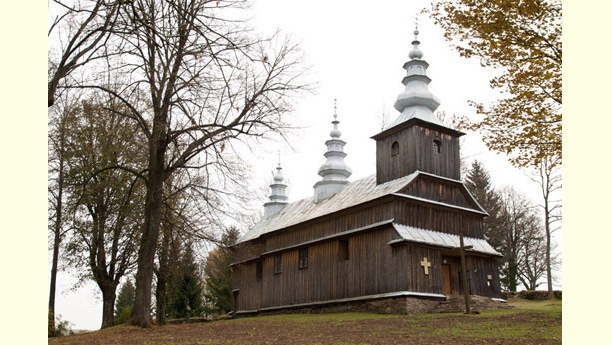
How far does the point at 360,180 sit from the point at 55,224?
16.0 meters

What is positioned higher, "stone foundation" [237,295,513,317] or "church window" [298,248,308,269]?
"church window" [298,248,308,269]

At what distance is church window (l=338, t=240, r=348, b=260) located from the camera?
28172 mm

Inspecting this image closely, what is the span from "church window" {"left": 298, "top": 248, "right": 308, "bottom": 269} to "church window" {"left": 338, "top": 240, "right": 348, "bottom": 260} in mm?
3101

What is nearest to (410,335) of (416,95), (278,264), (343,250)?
(343,250)

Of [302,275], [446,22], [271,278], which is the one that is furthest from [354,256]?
[446,22]

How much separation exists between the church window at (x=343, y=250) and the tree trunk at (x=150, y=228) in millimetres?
11092

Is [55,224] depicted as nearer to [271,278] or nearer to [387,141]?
[271,278]

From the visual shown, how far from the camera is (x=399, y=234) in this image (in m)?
24.2

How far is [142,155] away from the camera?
76.6 feet

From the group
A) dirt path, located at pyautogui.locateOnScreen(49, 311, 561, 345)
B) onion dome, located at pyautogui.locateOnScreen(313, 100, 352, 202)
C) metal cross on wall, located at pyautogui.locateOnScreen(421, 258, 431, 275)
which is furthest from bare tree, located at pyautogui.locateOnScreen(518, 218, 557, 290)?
dirt path, located at pyautogui.locateOnScreen(49, 311, 561, 345)

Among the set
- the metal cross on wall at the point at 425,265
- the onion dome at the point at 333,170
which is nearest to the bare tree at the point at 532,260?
the onion dome at the point at 333,170

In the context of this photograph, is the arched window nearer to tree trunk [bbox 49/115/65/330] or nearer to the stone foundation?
the stone foundation

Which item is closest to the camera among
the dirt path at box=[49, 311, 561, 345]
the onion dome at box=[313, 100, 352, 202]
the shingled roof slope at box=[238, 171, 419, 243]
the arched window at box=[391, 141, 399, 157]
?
the dirt path at box=[49, 311, 561, 345]

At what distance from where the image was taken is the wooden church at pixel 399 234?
24750 millimetres
